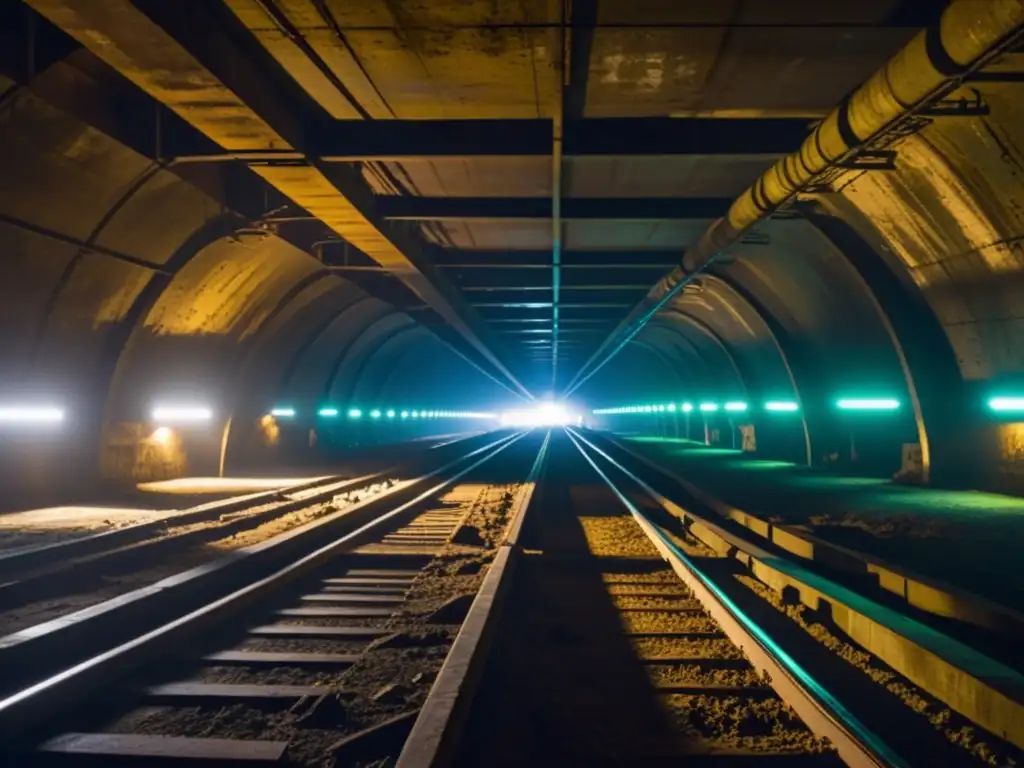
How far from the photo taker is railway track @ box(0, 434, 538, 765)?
3955mm

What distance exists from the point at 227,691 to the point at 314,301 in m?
15.5

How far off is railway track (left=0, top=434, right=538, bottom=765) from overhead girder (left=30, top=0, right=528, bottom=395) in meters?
4.04

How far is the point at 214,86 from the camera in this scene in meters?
6.60

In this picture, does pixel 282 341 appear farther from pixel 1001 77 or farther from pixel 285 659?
pixel 1001 77

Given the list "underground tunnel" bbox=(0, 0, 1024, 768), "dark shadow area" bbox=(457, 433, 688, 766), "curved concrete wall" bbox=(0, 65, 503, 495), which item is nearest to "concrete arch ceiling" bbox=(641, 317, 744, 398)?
"underground tunnel" bbox=(0, 0, 1024, 768)

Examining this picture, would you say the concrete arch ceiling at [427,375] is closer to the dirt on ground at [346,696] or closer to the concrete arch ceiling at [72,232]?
the concrete arch ceiling at [72,232]

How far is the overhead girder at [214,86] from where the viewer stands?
5523 millimetres

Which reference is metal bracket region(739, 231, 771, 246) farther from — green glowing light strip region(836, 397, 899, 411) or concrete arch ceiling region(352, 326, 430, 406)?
concrete arch ceiling region(352, 326, 430, 406)

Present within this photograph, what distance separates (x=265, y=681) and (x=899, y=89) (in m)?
6.15

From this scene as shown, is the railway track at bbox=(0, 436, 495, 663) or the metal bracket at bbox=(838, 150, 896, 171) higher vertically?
the metal bracket at bbox=(838, 150, 896, 171)

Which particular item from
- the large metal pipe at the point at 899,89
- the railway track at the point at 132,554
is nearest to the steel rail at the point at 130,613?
the railway track at the point at 132,554

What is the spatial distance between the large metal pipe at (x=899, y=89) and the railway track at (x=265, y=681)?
5.27 m

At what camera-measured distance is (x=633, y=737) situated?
4.18 m

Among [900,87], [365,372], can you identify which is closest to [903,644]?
[900,87]
